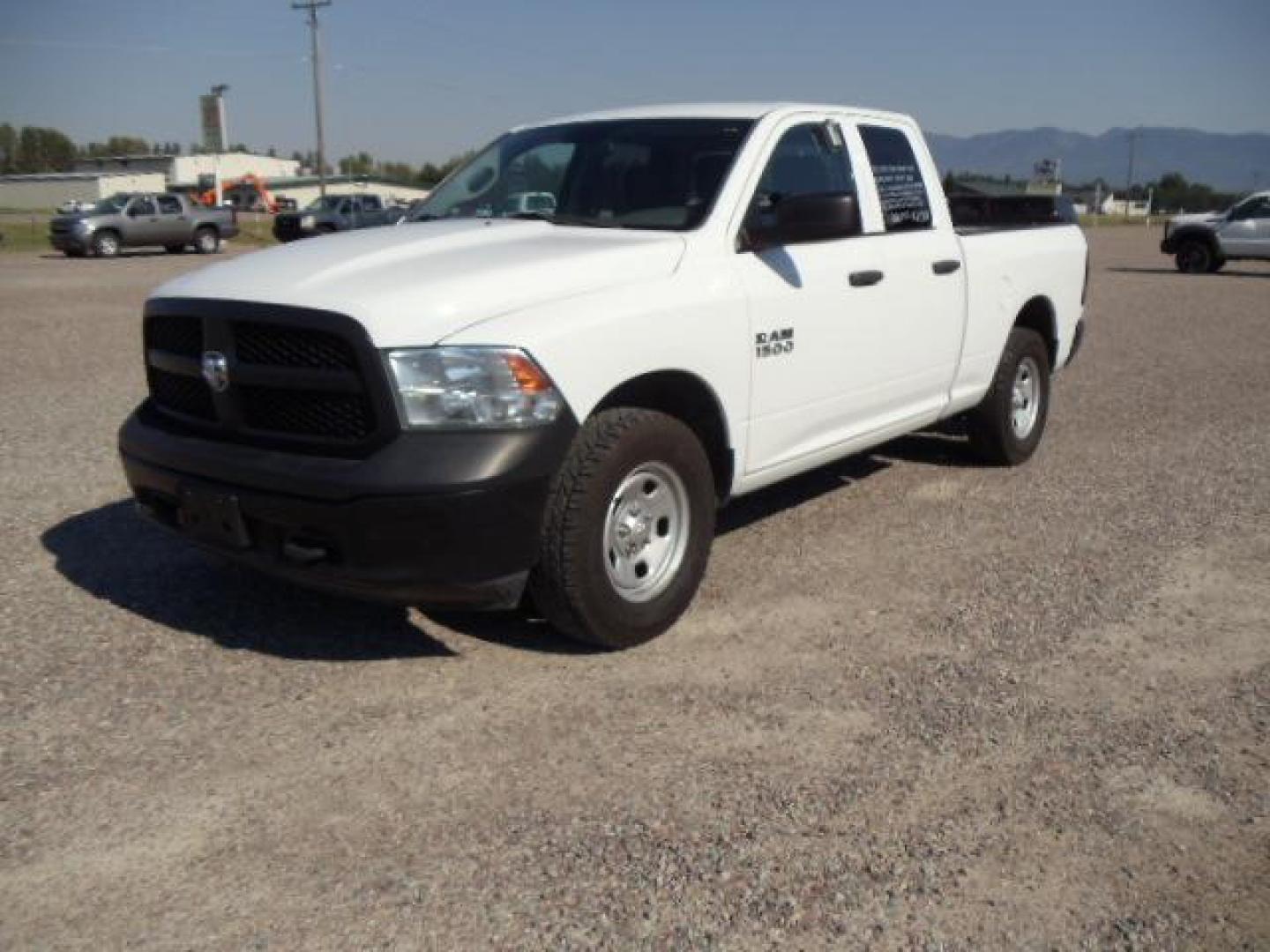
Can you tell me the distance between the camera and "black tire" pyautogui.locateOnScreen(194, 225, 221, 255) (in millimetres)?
32781

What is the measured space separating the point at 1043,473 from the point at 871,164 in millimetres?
2357

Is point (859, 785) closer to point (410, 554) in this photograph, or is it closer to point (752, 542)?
point (410, 554)

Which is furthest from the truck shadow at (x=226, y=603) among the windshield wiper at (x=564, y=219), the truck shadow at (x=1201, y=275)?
the truck shadow at (x=1201, y=275)

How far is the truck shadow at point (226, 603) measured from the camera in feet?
13.8

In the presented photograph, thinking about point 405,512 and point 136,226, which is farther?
point 136,226

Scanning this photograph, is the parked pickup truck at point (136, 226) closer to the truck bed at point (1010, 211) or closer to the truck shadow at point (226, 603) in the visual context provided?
the truck bed at point (1010, 211)

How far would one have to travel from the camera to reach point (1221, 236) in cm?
2395

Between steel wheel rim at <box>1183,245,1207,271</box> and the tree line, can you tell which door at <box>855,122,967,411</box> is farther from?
the tree line

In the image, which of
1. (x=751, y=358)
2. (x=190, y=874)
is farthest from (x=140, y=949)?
(x=751, y=358)

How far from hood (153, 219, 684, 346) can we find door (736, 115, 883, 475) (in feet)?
1.57

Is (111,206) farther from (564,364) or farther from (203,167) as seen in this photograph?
(203,167)

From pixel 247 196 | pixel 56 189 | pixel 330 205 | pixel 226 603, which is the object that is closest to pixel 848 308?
pixel 226 603

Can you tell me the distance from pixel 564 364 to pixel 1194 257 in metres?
24.7

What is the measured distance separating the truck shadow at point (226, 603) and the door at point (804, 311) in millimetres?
1575
